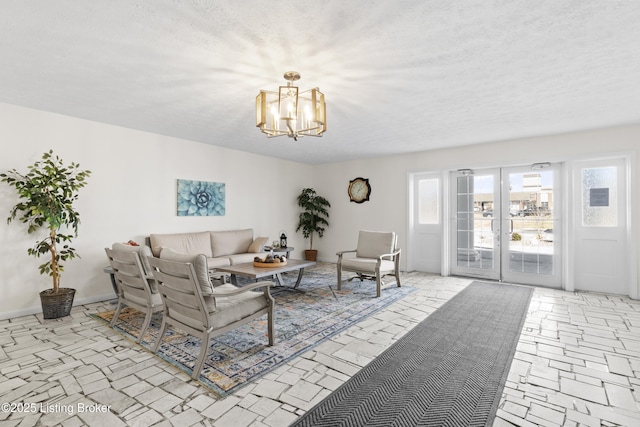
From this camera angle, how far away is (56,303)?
3.54 meters

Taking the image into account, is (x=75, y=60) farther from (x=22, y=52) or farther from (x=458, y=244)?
(x=458, y=244)

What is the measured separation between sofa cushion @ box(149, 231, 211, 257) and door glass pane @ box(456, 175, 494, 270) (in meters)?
4.86

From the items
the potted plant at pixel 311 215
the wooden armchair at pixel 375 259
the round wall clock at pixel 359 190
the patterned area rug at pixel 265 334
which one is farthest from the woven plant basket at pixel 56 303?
the round wall clock at pixel 359 190

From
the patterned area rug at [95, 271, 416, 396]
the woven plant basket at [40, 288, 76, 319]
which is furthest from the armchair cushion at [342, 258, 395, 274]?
the woven plant basket at [40, 288, 76, 319]

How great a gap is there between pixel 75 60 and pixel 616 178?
22.7 feet

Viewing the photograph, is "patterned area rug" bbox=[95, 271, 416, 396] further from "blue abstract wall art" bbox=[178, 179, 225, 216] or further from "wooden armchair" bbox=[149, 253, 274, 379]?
"blue abstract wall art" bbox=[178, 179, 225, 216]

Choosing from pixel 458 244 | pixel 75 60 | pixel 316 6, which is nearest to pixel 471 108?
pixel 316 6

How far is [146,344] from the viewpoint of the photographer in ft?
9.44

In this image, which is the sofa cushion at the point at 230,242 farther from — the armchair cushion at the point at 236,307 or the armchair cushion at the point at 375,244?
the armchair cushion at the point at 236,307

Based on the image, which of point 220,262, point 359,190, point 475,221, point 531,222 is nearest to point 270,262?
point 220,262

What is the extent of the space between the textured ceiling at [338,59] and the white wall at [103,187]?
322 mm

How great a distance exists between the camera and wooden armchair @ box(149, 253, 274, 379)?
2371 mm

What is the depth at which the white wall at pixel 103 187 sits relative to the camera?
365 centimetres

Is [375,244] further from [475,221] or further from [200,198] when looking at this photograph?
[200,198]
